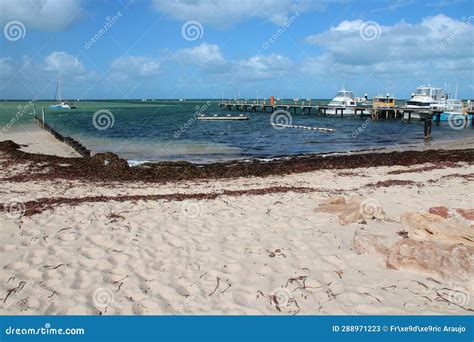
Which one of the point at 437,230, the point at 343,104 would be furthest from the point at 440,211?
the point at 343,104

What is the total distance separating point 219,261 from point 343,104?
67.3 m

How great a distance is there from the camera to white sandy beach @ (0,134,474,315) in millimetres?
4457

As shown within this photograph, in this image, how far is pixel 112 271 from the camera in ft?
17.0

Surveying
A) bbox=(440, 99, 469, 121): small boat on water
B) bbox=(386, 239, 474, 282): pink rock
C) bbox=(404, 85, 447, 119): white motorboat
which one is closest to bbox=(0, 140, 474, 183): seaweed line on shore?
bbox=(386, 239, 474, 282): pink rock

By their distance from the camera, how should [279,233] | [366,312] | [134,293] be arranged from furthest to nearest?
[279,233] → [134,293] → [366,312]

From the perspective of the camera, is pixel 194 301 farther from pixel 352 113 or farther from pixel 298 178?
pixel 352 113

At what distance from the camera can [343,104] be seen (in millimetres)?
68688

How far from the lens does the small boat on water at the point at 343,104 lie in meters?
67.1

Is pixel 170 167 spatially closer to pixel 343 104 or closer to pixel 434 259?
pixel 434 259

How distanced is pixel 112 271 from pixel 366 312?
128 inches

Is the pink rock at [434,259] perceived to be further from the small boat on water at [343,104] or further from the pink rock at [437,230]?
the small boat on water at [343,104]

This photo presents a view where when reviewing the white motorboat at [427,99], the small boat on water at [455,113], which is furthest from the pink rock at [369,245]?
the white motorboat at [427,99]

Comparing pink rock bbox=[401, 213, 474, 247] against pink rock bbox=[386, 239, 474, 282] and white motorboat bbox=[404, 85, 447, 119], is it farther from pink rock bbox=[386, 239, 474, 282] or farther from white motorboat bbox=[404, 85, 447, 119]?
white motorboat bbox=[404, 85, 447, 119]

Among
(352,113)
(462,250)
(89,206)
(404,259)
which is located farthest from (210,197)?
(352,113)
